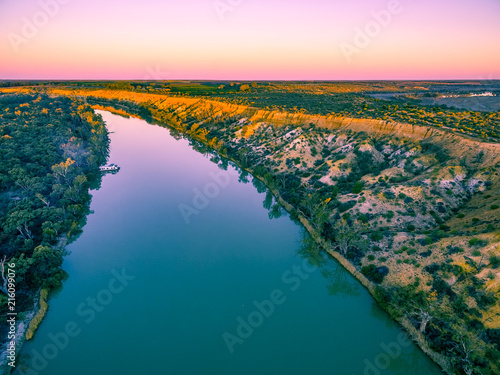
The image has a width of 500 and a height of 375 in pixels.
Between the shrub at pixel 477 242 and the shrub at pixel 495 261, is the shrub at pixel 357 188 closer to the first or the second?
the shrub at pixel 477 242

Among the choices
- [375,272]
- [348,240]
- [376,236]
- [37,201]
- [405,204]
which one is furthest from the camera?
[37,201]

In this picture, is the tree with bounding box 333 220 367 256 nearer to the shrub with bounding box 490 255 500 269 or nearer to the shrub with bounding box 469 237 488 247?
the shrub with bounding box 469 237 488 247

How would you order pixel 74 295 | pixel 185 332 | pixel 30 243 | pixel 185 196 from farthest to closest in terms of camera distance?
pixel 185 196, pixel 30 243, pixel 74 295, pixel 185 332

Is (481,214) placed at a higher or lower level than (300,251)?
higher

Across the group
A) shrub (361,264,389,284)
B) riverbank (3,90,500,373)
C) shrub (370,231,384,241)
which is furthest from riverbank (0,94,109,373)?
shrub (370,231,384,241)

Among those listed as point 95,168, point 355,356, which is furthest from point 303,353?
point 95,168

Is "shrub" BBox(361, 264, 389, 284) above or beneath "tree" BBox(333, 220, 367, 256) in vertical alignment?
beneath

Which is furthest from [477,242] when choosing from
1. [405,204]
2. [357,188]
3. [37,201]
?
[37,201]

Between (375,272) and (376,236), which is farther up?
(376,236)

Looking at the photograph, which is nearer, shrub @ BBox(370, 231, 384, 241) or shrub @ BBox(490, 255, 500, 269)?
shrub @ BBox(490, 255, 500, 269)

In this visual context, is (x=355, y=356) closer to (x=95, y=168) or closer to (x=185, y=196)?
(x=185, y=196)

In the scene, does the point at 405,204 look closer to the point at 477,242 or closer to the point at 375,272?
the point at 477,242
